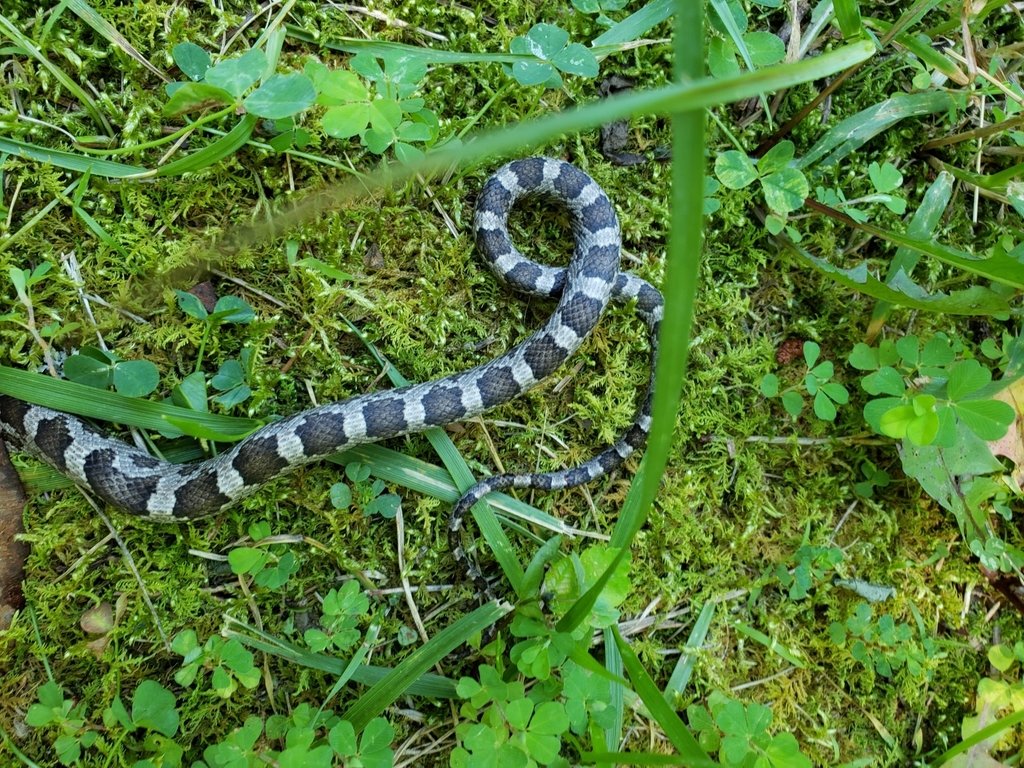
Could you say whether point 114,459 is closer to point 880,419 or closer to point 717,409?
point 717,409

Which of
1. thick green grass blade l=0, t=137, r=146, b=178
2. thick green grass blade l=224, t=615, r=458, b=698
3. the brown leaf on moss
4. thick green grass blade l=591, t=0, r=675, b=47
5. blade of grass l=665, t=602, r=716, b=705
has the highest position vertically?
thick green grass blade l=591, t=0, r=675, b=47

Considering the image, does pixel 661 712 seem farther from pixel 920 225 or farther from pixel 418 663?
pixel 920 225

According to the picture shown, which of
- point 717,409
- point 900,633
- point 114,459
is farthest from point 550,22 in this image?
point 900,633

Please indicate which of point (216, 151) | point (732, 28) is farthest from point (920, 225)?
point (216, 151)

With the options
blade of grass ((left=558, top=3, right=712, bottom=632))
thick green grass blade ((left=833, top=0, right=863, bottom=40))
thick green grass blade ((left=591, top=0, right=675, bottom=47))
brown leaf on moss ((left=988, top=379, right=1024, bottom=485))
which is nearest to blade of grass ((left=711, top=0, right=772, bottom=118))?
thick green grass blade ((left=591, top=0, right=675, bottom=47))

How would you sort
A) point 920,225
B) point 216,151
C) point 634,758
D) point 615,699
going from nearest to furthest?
point 634,758
point 216,151
point 615,699
point 920,225

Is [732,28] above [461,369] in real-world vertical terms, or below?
above

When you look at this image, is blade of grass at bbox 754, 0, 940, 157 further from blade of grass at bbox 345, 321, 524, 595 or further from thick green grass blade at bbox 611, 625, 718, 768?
thick green grass blade at bbox 611, 625, 718, 768
